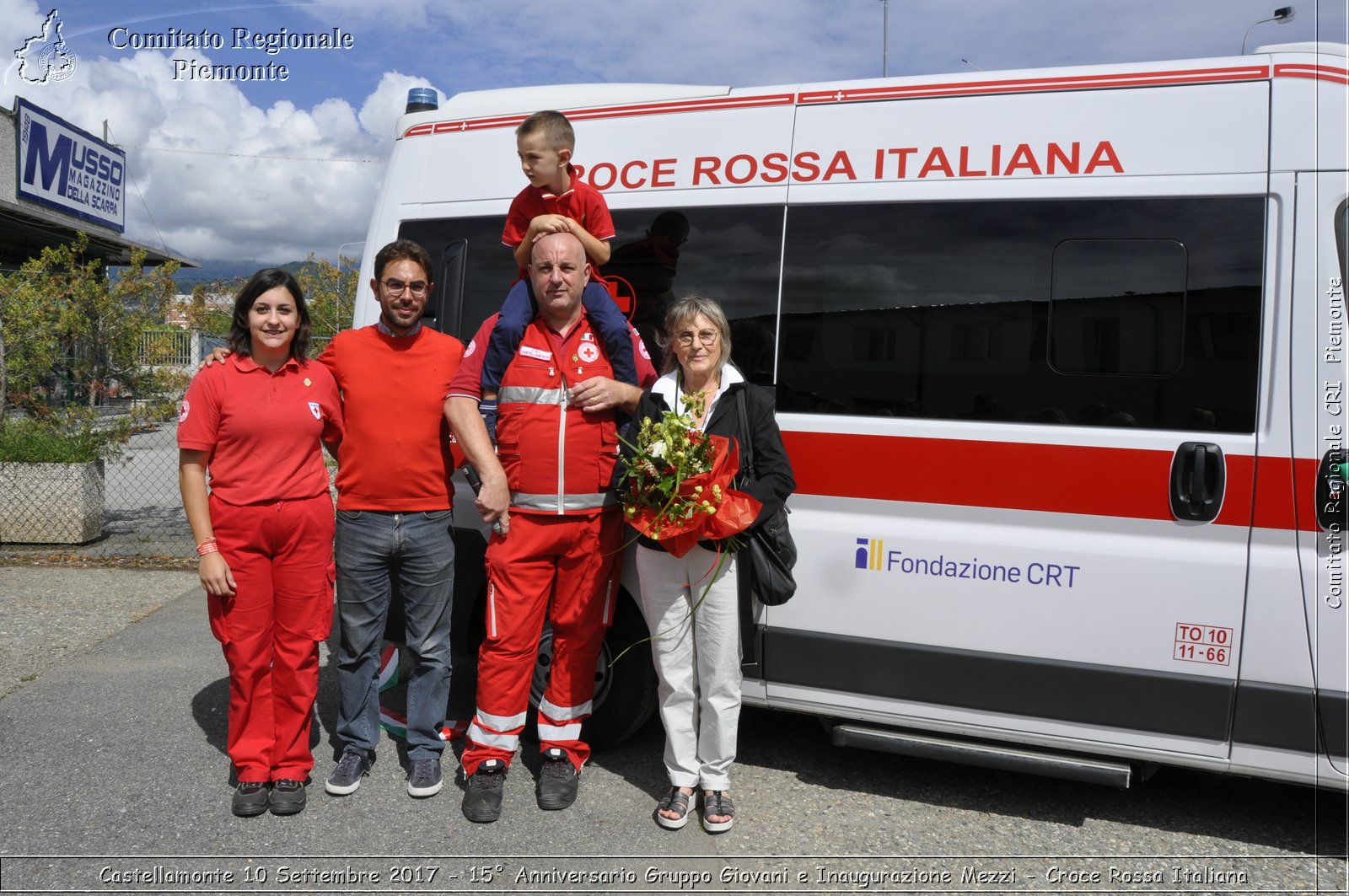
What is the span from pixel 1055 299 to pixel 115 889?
3614 mm

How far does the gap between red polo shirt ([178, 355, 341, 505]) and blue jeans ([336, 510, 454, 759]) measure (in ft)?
0.99

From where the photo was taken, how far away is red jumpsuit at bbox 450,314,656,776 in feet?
11.1

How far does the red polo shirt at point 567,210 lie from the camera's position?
3535 millimetres

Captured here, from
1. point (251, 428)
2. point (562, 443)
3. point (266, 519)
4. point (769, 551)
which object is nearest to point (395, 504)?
point (266, 519)

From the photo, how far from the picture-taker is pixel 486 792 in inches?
135

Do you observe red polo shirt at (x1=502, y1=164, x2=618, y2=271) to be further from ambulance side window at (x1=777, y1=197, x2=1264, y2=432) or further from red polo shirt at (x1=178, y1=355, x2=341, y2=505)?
red polo shirt at (x1=178, y1=355, x2=341, y2=505)

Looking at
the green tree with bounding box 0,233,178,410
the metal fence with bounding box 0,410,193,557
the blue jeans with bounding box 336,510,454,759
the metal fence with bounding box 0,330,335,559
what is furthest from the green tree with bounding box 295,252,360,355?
the blue jeans with bounding box 336,510,454,759

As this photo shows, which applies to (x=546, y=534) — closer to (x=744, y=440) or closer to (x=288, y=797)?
(x=744, y=440)

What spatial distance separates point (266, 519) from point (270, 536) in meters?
0.07

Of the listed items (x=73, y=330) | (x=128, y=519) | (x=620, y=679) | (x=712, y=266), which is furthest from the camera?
(x=128, y=519)

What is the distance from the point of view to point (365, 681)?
→ 3.61 meters

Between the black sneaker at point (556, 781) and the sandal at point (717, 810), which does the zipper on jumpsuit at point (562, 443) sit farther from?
the sandal at point (717, 810)

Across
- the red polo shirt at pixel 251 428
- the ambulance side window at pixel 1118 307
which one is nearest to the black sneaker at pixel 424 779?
the red polo shirt at pixel 251 428

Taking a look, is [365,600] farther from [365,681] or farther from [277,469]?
[277,469]
